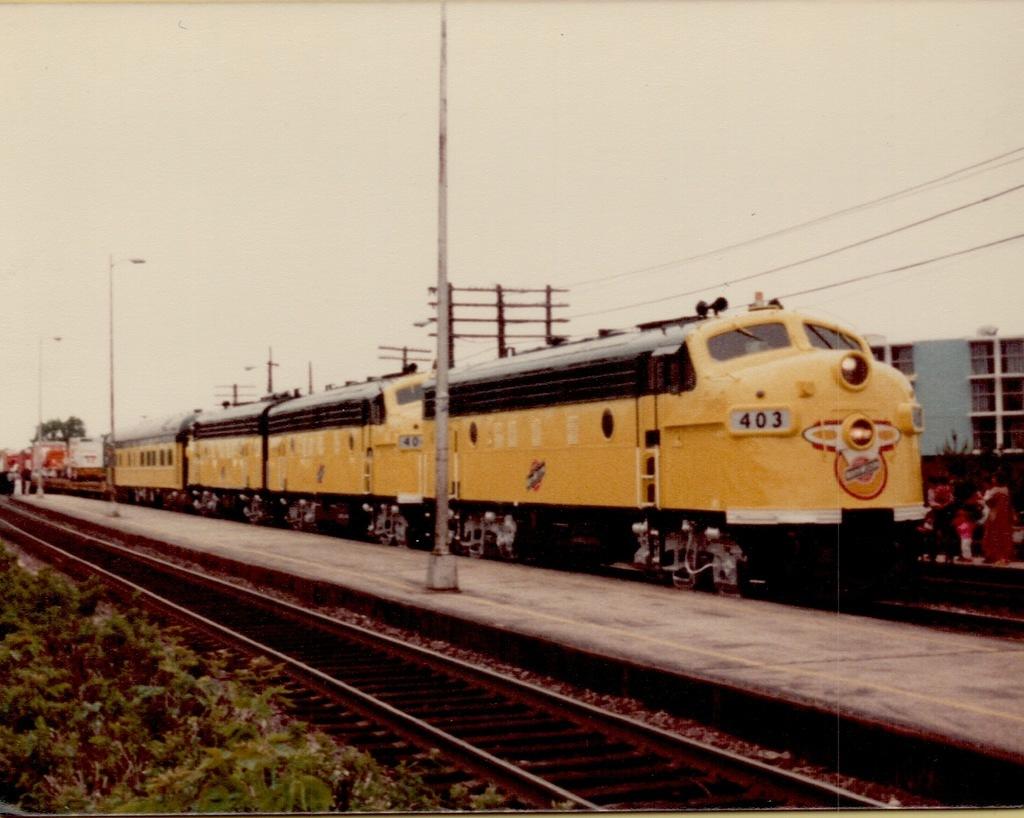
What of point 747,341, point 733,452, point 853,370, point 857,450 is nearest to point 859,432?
point 857,450

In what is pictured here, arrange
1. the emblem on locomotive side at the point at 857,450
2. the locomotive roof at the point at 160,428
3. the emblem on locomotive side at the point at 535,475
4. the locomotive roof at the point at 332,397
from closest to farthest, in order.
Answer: the emblem on locomotive side at the point at 857,450, the emblem on locomotive side at the point at 535,475, the locomotive roof at the point at 332,397, the locomotive roof at the point at 160,428

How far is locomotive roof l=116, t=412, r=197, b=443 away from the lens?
49.0 m

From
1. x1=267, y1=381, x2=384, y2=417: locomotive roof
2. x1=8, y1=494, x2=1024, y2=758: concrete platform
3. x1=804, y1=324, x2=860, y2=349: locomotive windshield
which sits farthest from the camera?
x1=267, y1=381, x2=384, y2=417: locomotive roof

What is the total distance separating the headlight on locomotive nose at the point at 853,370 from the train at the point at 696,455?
20mm

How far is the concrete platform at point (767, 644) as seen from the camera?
8.95 meters

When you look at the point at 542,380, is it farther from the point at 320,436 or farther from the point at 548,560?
the point at 320,436

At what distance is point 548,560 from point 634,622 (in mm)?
8293

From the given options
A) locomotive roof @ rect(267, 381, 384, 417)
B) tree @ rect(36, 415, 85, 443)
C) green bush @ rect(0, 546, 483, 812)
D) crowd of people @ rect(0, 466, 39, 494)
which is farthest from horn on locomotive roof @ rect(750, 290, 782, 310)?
tree @ rect(36, 415, 85, 443)

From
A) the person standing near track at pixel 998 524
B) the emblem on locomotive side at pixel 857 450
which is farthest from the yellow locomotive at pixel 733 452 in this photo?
the person standing near track at pixel 998 524

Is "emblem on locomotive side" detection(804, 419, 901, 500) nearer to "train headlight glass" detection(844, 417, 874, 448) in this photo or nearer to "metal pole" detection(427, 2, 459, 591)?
"train headlight glass" detection(844, 417, 874, 448)

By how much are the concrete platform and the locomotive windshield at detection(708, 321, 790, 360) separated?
3194 mm

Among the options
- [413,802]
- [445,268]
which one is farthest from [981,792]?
[445,268]

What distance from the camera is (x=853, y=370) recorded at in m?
15.3

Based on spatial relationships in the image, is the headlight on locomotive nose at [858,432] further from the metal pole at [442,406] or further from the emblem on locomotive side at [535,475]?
the emblem on locomotive side at [535,475]
